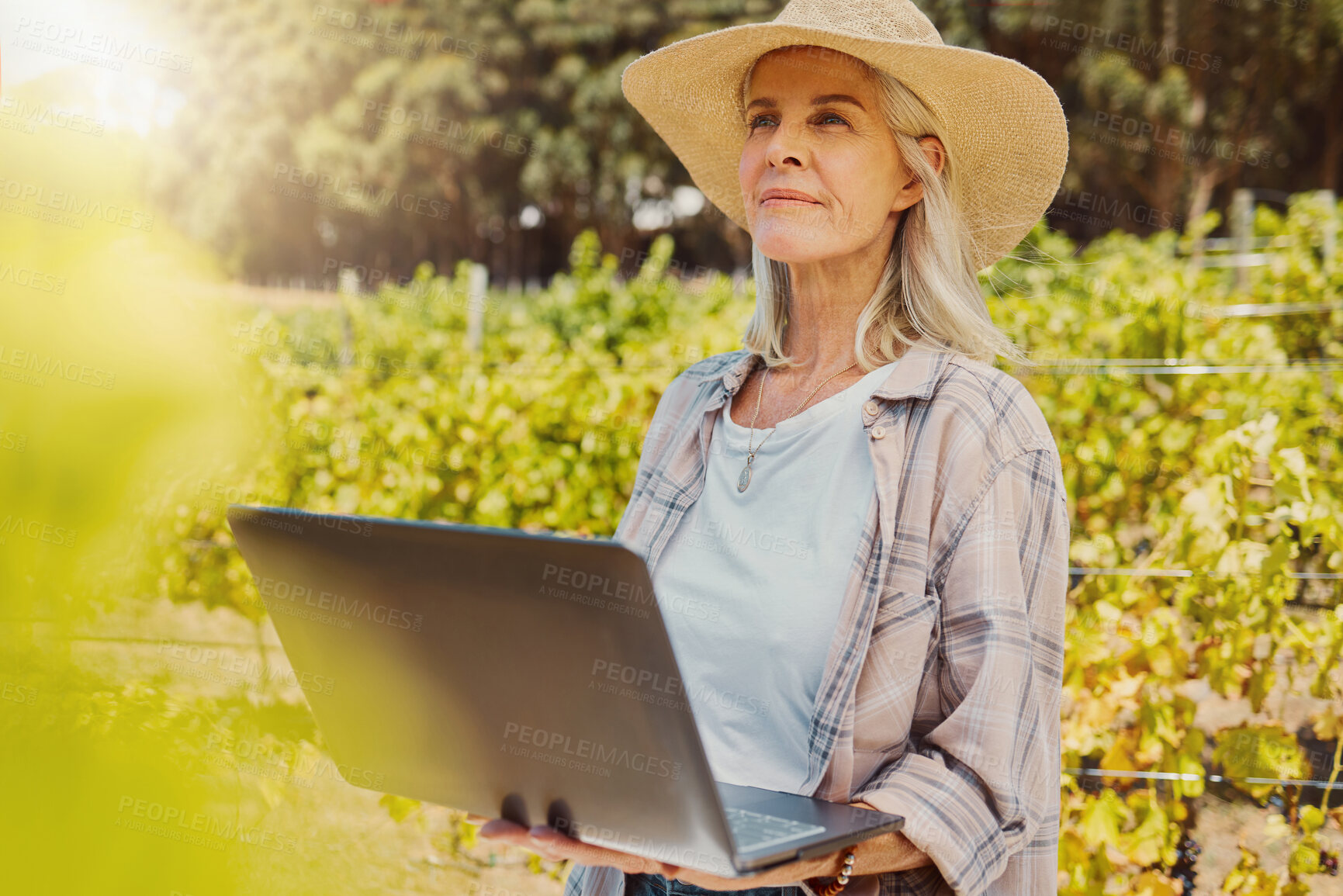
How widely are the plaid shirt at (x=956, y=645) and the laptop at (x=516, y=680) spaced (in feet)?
0.36

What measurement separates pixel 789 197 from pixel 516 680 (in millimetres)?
857

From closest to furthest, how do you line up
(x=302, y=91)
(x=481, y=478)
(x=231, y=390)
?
(x=231, y=390) → (x=481, y=478) → (x=302, y=91)

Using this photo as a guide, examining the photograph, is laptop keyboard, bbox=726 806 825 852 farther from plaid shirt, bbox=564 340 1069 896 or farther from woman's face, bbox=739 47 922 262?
woman's face, bbox=739 47 922 262

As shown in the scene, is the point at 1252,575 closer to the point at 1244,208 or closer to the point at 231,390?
the point at 231,390

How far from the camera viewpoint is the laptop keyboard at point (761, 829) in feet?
3.03

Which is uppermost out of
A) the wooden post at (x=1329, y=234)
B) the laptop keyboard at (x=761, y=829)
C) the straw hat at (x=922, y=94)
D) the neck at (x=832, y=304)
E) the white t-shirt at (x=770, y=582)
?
the wooden post at (x=1329, y=234)

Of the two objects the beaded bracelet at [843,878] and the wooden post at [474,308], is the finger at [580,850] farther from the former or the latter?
the wooden post at [474,308]

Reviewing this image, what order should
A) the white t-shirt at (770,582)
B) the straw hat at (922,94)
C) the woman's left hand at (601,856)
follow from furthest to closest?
the straw hat at (922,94), the white t-shirt at (770,582), the woman's left hand at (601,856)

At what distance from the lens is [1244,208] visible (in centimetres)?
843

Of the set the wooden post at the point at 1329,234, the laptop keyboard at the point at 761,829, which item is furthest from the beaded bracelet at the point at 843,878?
the wooden post at the point at 1329,234

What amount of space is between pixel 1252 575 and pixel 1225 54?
23.7 m

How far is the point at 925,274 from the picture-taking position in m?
1.51

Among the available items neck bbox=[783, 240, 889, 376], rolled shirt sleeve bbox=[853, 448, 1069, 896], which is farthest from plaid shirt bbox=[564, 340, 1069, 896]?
neck bbox=[783, 240, 889, 376]

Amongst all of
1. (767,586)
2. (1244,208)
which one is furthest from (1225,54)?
(767,586)
